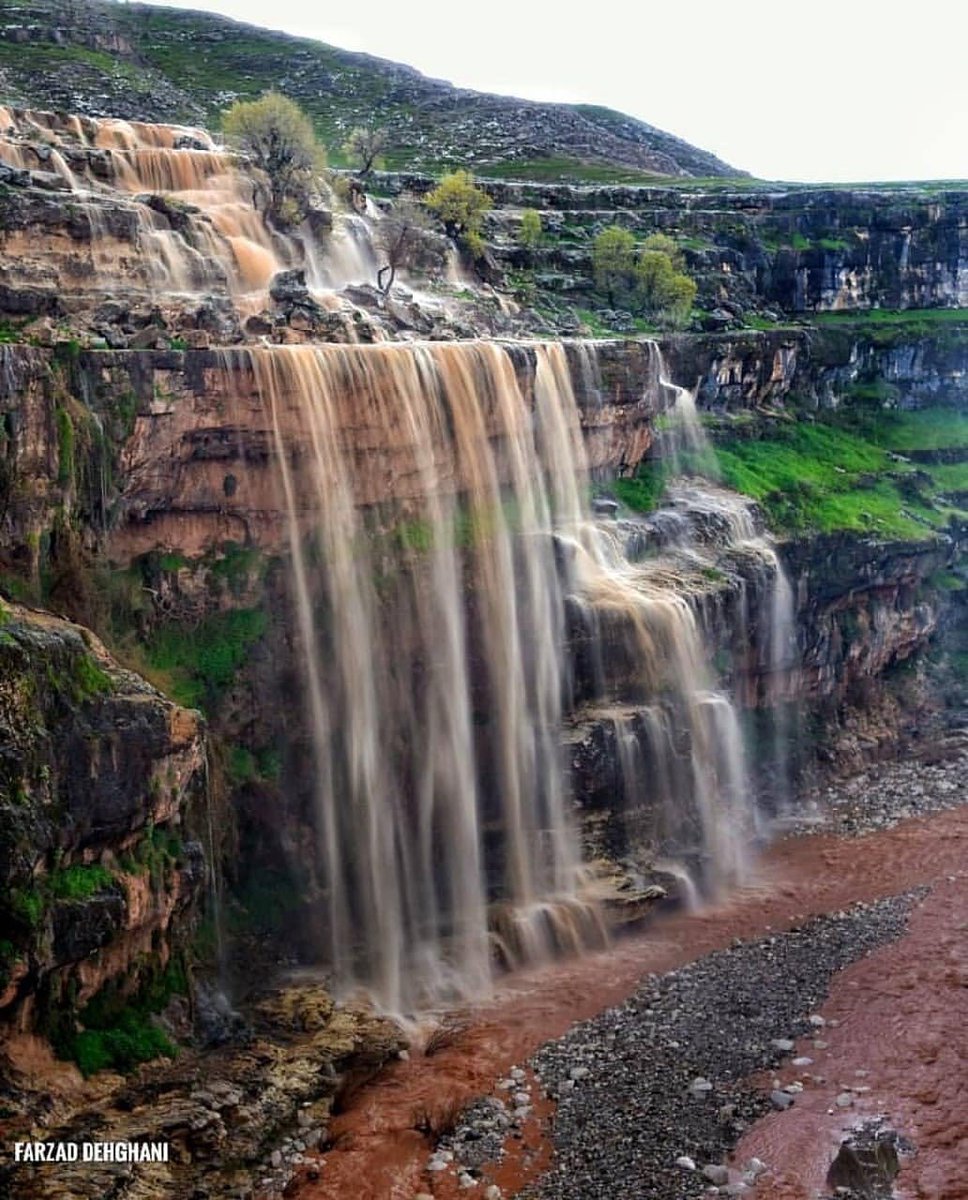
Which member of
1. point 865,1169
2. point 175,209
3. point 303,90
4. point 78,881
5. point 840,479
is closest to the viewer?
point 865,1169

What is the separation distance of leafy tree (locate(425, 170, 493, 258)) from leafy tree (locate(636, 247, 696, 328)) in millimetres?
7237

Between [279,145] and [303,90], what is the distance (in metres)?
47.0

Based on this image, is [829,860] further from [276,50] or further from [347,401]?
[276,50]

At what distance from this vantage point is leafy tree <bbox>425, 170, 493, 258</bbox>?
49.8 m

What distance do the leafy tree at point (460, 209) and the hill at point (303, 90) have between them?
947 inches

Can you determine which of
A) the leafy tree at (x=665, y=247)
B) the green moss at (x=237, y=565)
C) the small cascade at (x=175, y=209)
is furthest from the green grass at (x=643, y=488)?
the leafy tree at (x=665, y=247)

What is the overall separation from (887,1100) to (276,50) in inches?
3391

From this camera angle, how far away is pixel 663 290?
171 ft

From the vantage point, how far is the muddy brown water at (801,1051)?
20.6 meters

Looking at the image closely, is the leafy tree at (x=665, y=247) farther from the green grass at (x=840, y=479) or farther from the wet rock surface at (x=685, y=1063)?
the wet rock surface at (x=685, y=1063)

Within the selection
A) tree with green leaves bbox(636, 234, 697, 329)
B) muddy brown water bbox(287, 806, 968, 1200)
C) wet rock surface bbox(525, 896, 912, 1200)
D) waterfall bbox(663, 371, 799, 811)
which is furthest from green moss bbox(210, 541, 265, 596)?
tree with green leaves bbox(636, 234, 697, 329)

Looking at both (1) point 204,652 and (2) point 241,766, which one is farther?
(1) point 204,652

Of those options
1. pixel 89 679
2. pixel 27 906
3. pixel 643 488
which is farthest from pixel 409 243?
pixel 27 906

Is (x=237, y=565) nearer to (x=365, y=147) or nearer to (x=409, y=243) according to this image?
(x=409, y=243)
